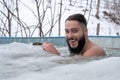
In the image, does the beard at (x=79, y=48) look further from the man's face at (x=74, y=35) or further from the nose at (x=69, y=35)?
the nose at (x=69, y=35)

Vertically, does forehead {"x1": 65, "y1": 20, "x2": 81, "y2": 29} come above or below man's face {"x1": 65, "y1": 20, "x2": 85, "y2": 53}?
above

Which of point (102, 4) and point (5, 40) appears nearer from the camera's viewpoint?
point (5, 40)

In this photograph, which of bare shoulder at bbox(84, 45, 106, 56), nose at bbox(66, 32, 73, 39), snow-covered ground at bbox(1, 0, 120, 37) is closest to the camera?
nose at bbox(66, 32, 73, 39)

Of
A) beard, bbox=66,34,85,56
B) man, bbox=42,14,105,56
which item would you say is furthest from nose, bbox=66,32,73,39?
beard, bbox=66,34,85,56

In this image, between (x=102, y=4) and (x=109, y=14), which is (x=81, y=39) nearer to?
(x=109, y=14)

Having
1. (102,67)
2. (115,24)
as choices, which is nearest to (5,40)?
(102,67)

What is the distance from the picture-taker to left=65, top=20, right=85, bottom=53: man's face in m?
3.34

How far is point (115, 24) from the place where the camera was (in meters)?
18.5

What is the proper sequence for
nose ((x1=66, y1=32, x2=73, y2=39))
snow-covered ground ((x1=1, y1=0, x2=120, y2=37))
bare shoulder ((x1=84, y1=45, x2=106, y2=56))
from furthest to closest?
snow-covered ground ((x1=1, y1=0, x2=120, y2=37)), bare shoulder ((x1=84, y1=45, x2=106, y2=56)), nose ((x1=66, y1=32, x2=73, y2=39))

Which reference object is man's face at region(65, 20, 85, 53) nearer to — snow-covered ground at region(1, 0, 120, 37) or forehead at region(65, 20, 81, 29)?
forehead at region(65, 20, 81, 29)

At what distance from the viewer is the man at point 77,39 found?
3.36 meters

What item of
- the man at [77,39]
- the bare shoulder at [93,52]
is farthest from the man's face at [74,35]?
the bare shoulder at [93,52]

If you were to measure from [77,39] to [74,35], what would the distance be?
0.07m

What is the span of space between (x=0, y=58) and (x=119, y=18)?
1667 centimetres
